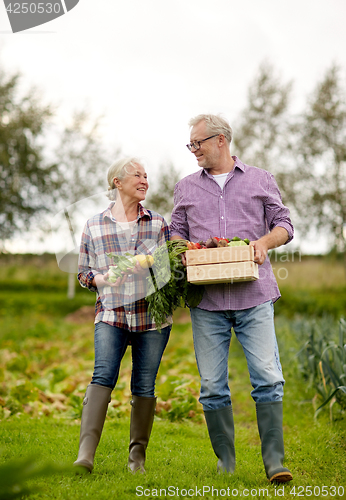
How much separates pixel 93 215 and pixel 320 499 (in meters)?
2.06

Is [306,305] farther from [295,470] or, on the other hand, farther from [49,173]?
[295,470]

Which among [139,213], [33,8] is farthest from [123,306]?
[33,8]

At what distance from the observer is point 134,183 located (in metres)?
3.06

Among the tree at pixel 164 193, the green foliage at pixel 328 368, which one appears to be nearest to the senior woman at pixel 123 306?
the green foliage at pixel 328 368

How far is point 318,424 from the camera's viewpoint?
4.07 meters

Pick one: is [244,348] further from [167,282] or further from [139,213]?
[139,213]

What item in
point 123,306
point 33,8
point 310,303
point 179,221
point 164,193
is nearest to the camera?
point 123,306

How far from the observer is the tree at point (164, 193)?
1212cm

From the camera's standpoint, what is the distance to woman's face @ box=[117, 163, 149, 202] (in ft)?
10.0

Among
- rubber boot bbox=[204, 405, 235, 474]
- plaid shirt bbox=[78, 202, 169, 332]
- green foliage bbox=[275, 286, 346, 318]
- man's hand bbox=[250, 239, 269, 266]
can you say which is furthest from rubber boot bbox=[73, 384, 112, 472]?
green foliage bbox=[275, 286, 346, 318]

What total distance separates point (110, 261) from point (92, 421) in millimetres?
929

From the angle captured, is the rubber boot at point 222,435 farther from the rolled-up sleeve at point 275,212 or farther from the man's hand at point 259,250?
the rolled-up sleeve at point 275,212

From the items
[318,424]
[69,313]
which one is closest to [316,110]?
[69,313]

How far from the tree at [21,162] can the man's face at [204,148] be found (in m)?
10.1
